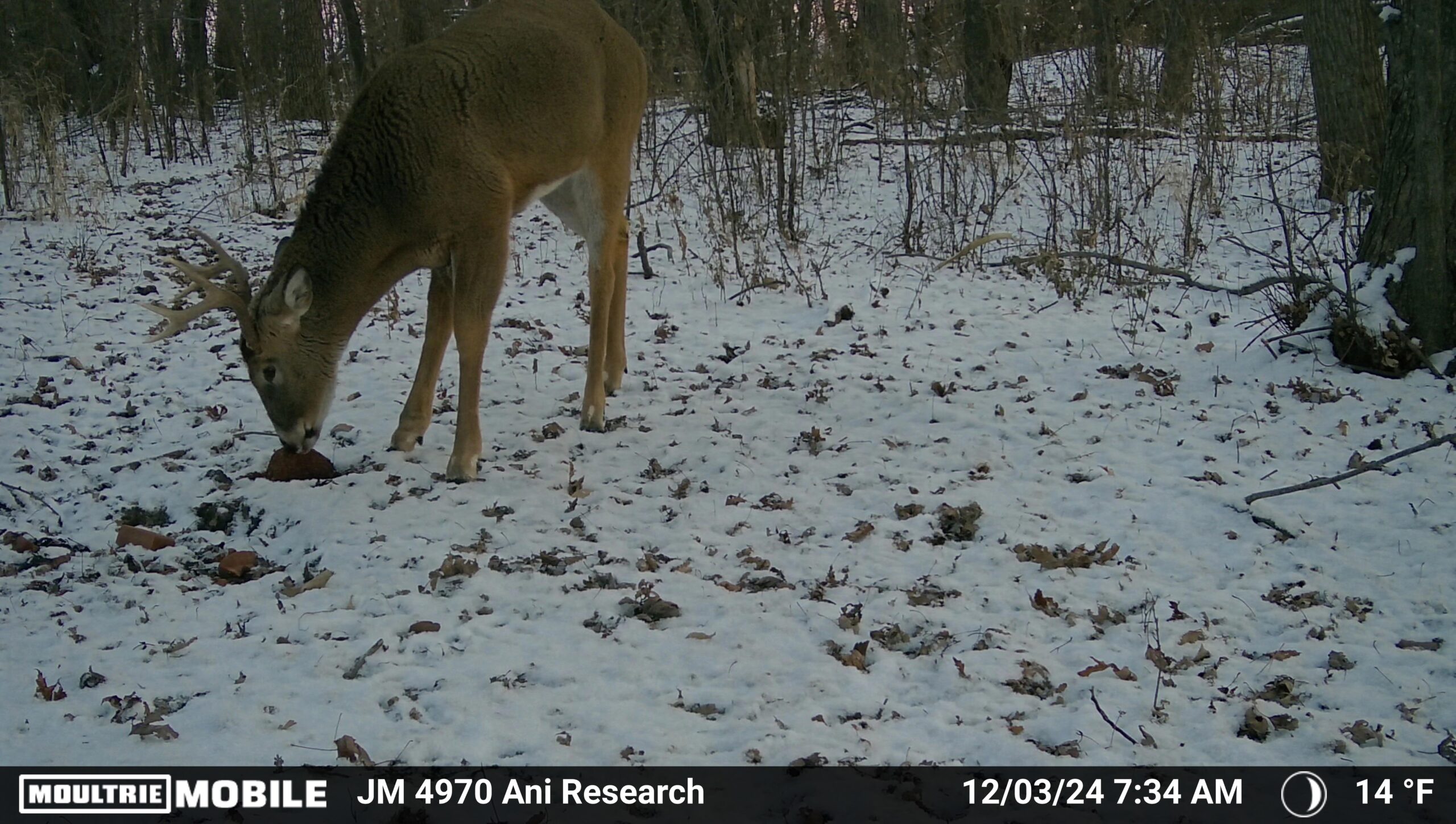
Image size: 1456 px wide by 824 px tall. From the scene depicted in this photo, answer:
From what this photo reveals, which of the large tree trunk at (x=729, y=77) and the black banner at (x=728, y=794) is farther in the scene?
the large tree trunk at (x=729, y=77)

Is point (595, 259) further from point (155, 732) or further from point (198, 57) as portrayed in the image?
point (198, 57)

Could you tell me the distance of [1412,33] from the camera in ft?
20.5

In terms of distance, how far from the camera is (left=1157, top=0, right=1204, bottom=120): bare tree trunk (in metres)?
11.5

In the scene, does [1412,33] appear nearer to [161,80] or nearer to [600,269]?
[600,269]

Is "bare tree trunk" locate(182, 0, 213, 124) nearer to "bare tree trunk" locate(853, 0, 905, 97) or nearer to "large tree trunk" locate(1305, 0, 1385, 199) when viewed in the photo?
"bare tree trunk" locate(853, 0, 905, 97)

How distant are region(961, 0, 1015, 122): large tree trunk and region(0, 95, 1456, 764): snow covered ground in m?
3.45

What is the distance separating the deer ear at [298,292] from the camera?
505 cm

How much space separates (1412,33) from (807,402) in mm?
4103

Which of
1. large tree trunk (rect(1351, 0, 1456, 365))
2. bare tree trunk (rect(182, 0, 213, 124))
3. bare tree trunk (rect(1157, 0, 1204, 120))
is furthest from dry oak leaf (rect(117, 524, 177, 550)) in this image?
bare tree trunk (rect(182, 0, 213, 124))

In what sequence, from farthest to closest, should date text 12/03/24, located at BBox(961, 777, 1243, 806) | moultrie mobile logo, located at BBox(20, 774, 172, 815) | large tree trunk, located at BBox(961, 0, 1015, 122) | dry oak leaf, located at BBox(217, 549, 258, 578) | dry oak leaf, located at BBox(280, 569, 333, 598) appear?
1. large tree trunk, located at BBox(961, 0, 1015, 122)
2. dry oak leaf, located at BBox(217, 549, 258, 578)
3. dry oak leaf, located at BBox(280, 569, 333, 598)
4. date text 12/03/24, located at BBox(961, 777, 1243, 806)
5. moultrie mobile logo, located at BBox(20, 774, 172, 815)

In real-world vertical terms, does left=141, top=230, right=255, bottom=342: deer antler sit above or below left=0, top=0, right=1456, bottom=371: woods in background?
below

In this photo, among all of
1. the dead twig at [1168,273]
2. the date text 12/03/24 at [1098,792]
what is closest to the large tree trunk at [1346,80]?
the dead twig at [1168,273]

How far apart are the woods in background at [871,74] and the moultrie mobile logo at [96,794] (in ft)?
22.1

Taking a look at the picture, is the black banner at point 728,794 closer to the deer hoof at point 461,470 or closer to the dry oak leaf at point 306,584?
the dry oak leaf at point 306,584
